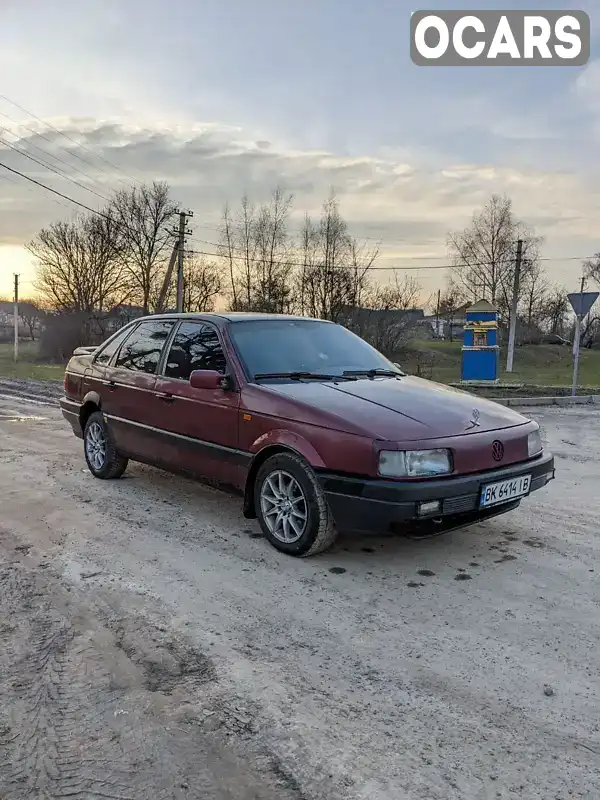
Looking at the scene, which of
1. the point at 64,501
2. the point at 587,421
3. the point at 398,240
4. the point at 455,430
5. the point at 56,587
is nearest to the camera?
the point at 56,587

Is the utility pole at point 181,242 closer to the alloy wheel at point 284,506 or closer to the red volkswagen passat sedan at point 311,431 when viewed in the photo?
the red volkswagen passat sedan at point 311,431

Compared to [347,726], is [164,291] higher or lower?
higher

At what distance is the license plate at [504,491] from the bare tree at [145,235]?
36.9 meters

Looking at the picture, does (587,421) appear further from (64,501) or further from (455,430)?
(64,501)

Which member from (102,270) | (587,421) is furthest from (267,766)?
(102,270)

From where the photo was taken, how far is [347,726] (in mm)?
2371

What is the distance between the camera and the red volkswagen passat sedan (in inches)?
146

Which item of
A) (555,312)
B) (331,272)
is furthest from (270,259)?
(555,312)

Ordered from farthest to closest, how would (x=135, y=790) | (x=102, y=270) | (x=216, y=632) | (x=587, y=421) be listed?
(x=102, y=270), (x=587, y=421), (x=216, y=632), (x=135, y=790)

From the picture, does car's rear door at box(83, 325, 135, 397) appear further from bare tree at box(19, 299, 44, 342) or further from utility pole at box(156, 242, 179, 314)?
bare tree at box(19, 299, 44, 342)

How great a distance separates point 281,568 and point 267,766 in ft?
5.96

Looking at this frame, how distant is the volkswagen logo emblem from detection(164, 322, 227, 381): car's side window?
6.56 ft

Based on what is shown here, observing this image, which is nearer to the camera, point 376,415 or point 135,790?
point 135,790

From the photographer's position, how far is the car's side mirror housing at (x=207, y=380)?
178 inches
